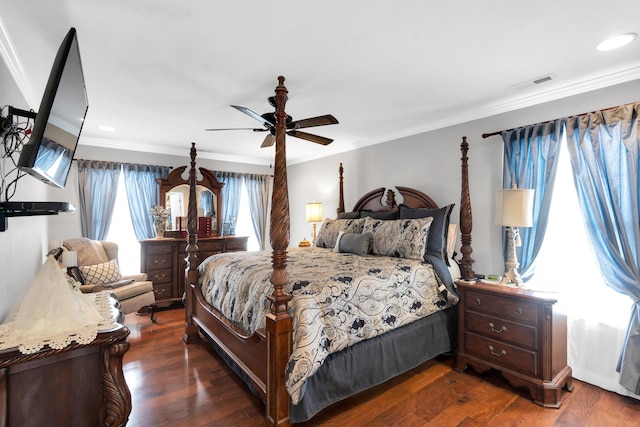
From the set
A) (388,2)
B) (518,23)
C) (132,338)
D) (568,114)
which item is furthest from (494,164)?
(132,338)

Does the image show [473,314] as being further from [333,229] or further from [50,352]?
[50,352]

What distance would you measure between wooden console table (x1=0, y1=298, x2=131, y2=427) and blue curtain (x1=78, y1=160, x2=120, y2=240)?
360cm

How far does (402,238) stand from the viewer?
120 inches

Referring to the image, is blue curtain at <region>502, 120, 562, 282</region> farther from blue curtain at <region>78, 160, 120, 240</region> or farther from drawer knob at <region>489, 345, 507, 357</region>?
blue curtain at <region>78, 160, 120, 240</region>

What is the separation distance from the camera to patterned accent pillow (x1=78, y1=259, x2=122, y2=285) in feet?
11.3

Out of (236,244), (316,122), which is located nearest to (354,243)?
(316,122)

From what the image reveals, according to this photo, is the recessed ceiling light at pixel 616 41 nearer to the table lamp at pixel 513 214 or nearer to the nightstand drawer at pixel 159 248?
the table lamp at pixel 513 214

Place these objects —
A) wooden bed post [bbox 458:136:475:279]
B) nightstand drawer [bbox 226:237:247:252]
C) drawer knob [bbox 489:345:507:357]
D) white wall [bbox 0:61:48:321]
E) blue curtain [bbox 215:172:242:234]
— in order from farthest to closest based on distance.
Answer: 1. blue curtain [bbox 215:172:242:234]
2. nightstand drawer [bbox 226:237:247:252]
3. wooden bed post [bbox 458:136:475:279]
4. drawer knob [bbox 489:345:507:357]
5. white wall [bbox 0:61:48:321]

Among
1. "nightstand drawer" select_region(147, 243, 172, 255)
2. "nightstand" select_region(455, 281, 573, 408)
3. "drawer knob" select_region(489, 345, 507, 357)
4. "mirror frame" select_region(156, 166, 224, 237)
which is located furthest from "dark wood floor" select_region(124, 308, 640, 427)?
"mirror frame" select_region(156, 166, 224, 237)

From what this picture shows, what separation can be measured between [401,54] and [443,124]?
1.71m

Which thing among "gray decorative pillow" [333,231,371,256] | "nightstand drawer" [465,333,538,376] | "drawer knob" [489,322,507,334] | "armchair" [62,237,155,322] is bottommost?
"nightstand drawer" [465,333,538,376]

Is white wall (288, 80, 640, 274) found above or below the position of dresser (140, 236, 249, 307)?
above

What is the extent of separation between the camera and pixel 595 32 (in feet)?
6.17

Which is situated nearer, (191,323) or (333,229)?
(191,323)
